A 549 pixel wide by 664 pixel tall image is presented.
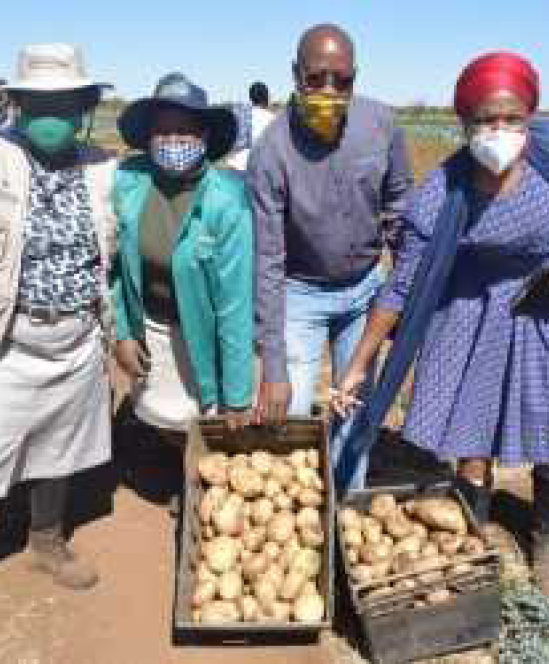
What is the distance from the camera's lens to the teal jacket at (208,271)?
3877 millimetres

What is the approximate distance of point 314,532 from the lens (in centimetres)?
388

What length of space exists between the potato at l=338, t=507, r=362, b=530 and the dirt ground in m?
0.39

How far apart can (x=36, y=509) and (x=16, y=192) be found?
1.32 meters

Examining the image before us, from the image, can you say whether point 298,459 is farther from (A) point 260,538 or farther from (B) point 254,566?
(B) point 254,566

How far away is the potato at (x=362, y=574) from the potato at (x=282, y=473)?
569 millimetres

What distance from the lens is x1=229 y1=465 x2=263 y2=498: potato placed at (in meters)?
4.03

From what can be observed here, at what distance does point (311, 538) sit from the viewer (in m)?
3.84

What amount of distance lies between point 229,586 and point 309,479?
0.57 meters

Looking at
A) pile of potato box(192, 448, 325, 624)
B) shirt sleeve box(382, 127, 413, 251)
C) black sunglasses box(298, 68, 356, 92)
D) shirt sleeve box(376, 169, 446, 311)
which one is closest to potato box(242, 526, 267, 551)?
pile of potato box(192, 448, 325, 624)

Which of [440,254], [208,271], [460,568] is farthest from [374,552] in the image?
[208,271]

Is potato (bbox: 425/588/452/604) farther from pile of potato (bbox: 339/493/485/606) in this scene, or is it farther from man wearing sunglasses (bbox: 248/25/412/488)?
man wearing sunglasses (bbox: 248/25/412/488)

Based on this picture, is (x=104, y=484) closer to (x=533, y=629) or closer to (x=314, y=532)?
→ (x=314, y=532)

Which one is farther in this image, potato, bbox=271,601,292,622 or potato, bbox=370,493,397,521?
potato, bbox=370,493,397,521

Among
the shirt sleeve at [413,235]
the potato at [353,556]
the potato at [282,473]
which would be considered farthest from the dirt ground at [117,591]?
the shirt sleeve at [413,235]
